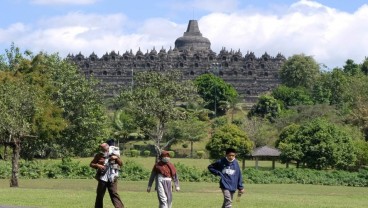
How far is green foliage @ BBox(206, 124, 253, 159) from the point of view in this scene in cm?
6481

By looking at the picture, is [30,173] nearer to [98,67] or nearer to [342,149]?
[342,149]

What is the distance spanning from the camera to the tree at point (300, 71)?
440 ft

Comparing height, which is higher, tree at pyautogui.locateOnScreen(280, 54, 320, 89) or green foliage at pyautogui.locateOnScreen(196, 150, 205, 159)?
tree at pyautogui.locateOnScreen(280, 54, 320, 89)

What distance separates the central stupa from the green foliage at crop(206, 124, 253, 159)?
10711cm

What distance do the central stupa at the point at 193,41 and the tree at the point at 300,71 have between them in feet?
130

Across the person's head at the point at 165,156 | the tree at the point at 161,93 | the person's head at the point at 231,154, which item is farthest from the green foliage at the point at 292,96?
the person's head at the point at 231,154

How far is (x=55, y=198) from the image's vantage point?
25109 mm

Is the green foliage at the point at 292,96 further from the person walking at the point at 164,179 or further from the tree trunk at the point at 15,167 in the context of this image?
the person walking at the point at 164,179

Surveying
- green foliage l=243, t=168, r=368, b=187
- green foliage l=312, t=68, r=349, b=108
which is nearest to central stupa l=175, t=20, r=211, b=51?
green foliage l=312, t=68, r=349, b=108

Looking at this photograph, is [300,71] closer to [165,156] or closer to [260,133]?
[260,133]

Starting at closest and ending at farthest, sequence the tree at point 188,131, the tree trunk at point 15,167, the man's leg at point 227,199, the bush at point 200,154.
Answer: the man's leg at point 227,199
the tree trunk at point 15,167
the bush at point 200,154
the tree at point 188,131

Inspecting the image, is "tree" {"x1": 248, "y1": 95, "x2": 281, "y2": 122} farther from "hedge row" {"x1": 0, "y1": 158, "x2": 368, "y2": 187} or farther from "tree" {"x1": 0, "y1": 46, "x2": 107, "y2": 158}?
"hedge row" {"x1": 0, "y1": 158, "x2": 368, "y2": 187}

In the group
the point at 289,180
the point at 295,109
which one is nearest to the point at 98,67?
the point at 295,109

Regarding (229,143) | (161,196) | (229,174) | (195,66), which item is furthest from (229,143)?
(195,66)
